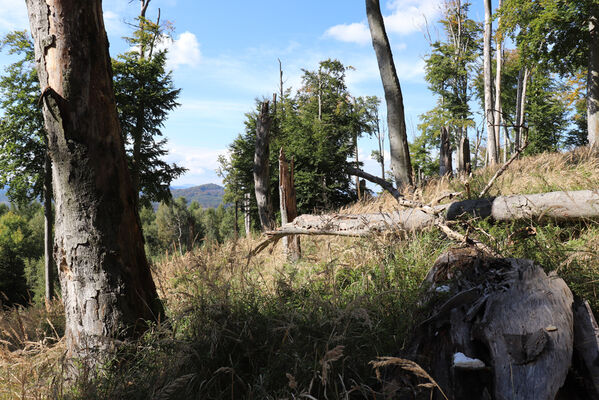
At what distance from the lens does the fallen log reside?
5.58 feet

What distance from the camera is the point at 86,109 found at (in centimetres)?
308

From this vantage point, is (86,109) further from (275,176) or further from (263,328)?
(275,176)

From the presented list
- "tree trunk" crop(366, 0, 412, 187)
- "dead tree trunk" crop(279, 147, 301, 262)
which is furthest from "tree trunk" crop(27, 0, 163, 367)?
"tree trunk" crop(366, 0, 412, 187)

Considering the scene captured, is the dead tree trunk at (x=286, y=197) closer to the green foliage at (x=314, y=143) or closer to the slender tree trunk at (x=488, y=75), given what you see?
the green foliage at (x=314, y=143)

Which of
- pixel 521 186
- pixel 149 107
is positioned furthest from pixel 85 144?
pixel 149 107

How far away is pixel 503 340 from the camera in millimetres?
1844

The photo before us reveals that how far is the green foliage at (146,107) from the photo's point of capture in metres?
18.3

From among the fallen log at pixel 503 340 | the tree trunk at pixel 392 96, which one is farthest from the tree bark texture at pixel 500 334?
the tree trunk at pixel 392 96

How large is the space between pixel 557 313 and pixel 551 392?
51cm

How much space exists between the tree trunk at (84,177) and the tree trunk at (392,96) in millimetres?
7614

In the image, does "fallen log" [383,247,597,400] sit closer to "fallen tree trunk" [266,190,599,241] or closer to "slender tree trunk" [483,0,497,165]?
"fallen tree trunk" [266,190,599,241]

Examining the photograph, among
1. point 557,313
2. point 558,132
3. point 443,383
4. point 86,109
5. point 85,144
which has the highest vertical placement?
point 558,132

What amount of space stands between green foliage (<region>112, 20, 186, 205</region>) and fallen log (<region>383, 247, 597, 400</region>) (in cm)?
1780

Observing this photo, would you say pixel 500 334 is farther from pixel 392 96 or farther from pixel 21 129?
pixel 21 129
